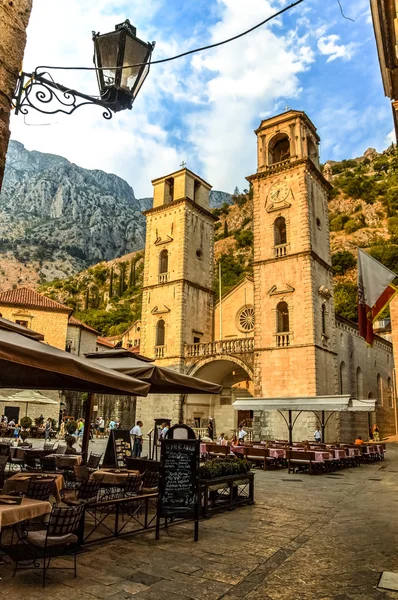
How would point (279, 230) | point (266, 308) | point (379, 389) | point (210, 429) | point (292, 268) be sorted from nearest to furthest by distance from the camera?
point (292, 268), point (266, 308), point (210, 429), point (279, 230), point (379, 389)

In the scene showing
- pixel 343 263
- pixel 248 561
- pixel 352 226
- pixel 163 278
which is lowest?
pixel 248 561

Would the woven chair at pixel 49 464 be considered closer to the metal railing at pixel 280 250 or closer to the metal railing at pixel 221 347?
the metal railing at pixel 221 347

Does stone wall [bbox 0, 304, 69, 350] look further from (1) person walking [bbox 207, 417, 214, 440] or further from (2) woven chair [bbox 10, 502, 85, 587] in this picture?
(2) woven chair [bbox 10, 502, 85, 587]

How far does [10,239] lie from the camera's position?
115875mm

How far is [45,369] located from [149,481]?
3.76 metres

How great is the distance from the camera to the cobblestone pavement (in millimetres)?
4199

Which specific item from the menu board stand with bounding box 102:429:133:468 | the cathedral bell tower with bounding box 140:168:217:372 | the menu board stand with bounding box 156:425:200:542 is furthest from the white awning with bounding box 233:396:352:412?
the menu board stand with bounding box 156:425:200:542

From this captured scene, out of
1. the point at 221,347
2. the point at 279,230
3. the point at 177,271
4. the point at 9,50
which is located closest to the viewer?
the point at 9,50

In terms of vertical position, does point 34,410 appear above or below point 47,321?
below

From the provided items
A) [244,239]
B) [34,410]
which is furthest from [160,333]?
[244,239]

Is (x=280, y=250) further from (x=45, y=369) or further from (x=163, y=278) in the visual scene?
(x=45, y=369)

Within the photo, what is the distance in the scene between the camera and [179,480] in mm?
6145

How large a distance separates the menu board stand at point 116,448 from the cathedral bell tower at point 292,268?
1320 centimetres

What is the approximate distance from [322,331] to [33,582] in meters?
22.4
